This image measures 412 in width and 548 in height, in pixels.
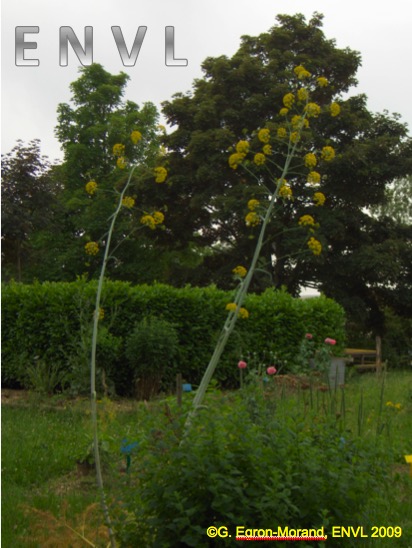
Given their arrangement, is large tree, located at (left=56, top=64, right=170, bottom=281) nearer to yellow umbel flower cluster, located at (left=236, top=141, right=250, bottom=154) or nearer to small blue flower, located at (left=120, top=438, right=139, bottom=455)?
yellow umbel flower cluster, located at (left=236, top=141, right=250, bottom=154)

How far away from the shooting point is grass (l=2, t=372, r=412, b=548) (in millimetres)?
4027

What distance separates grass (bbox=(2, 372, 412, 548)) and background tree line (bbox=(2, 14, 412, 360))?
11692mm

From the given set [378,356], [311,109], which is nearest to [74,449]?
[311,109]

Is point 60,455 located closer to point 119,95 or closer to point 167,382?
point 167,382

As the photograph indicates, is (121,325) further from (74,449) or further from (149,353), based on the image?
(74,449)

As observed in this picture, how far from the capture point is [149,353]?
9805mm

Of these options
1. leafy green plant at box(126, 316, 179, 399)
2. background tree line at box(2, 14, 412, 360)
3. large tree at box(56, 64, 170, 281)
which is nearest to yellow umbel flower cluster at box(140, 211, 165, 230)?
leafy green plant at box(126, 316, 179, 399)

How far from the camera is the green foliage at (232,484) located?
310 centimetres

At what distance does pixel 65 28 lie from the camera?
4.11m

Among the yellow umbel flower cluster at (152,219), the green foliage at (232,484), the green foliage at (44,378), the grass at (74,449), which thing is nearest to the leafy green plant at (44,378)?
the green foliage at (44,378)

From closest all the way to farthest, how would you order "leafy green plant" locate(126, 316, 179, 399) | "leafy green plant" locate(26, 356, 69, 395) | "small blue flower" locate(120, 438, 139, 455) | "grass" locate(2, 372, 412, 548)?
Answer: "small blue flower" locate(120, 438, 139, 455) < "grass" locate(2, 372, 412, 548) < "leafy green plant" locate(26, 356, 69, 395) < "leafy green plant" locate(126, 316, 179, 399)

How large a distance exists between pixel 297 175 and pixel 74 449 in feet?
51.9

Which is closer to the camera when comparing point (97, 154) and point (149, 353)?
point (149, 353)

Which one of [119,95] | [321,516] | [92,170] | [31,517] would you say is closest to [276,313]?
[31,517]
